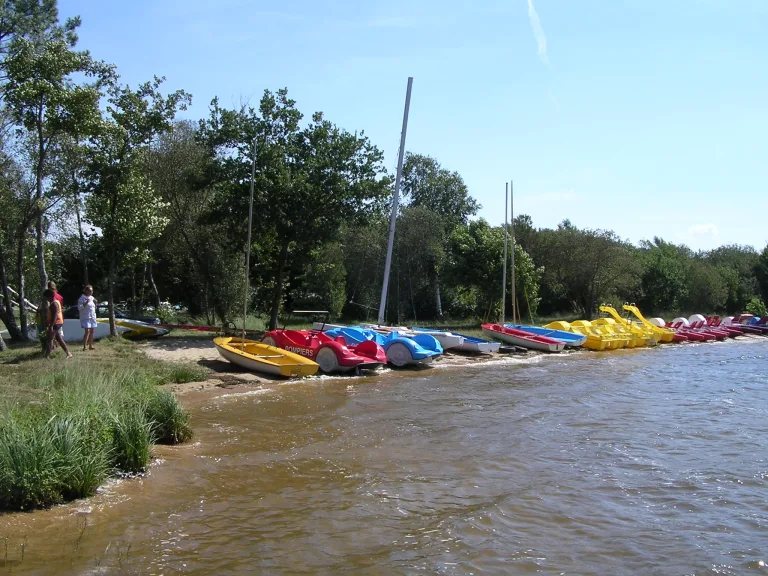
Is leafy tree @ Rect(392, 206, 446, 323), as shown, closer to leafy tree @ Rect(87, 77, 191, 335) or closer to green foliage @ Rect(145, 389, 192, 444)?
leafy tree @ Rect(87, 77, 191, 335)

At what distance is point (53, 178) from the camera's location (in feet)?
58.1

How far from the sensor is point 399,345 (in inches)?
757

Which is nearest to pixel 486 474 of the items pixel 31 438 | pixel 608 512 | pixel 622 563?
pixel 608 512

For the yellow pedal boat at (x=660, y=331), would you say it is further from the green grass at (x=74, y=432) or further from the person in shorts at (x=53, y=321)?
the green grass at (x=74, y=432)

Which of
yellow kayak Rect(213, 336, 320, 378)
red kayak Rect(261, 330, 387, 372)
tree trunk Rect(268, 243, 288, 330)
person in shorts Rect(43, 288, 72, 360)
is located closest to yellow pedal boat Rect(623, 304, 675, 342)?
tree trunk Rect(268, 243, 288, 330)

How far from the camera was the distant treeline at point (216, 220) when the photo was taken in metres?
17.2

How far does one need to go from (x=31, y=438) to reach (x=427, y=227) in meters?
31.3

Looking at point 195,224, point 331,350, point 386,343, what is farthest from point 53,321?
point 195,224

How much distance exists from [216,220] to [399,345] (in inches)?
319

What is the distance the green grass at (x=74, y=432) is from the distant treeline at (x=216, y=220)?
7.76 m

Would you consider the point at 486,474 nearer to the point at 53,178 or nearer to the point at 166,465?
the point at 166,465

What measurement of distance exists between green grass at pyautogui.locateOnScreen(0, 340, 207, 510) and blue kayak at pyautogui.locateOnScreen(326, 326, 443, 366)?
28.4 feet

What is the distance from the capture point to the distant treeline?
56.3 ft

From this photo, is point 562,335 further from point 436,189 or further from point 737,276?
point 737,276
